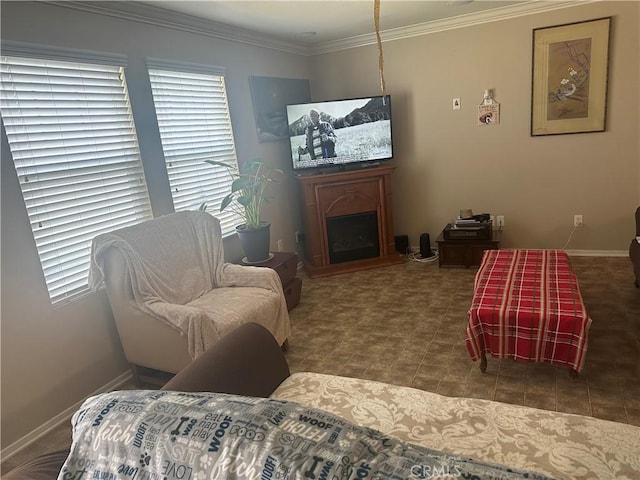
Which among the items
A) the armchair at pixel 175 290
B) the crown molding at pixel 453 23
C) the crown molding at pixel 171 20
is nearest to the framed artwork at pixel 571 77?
the crown molding at pixel 453 23

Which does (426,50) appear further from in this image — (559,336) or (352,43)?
(559,336)

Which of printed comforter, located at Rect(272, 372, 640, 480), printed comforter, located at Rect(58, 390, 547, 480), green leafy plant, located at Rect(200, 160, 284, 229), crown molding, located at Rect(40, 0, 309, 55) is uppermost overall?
crown molding, located at Rect(40, 0, 309, 55)

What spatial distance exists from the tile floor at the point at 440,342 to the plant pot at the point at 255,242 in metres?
0.58

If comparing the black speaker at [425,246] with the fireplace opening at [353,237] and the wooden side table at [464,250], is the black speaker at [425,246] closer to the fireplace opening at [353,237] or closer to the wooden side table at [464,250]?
the wooden side table at [464,250]

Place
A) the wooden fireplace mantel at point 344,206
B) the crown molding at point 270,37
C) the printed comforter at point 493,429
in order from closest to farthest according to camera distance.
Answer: the printed comforter at point 493,429, the crown molding at point 270,37, the wooden fireplace mantel at point 344,206

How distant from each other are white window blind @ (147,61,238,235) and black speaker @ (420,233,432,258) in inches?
79.4

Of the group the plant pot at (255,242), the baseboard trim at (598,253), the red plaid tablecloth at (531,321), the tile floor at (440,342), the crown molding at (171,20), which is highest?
the crown molding at (171,20)

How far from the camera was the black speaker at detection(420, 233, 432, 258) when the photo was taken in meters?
4.70

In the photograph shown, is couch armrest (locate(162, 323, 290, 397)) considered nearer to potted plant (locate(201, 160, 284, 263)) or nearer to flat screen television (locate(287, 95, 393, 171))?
potted plant (locate(201, 160, 284, 263))

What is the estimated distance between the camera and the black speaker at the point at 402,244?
16.3 ft

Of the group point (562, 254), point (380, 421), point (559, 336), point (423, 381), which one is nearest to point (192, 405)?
point (380, 421)

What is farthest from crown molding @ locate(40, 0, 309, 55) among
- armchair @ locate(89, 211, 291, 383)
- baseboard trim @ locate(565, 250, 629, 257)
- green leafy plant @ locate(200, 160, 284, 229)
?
baseboard trim @ locate(565, 250, 629, 257)

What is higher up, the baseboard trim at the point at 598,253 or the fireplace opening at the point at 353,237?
the fireplace opening at the point at 353,237
